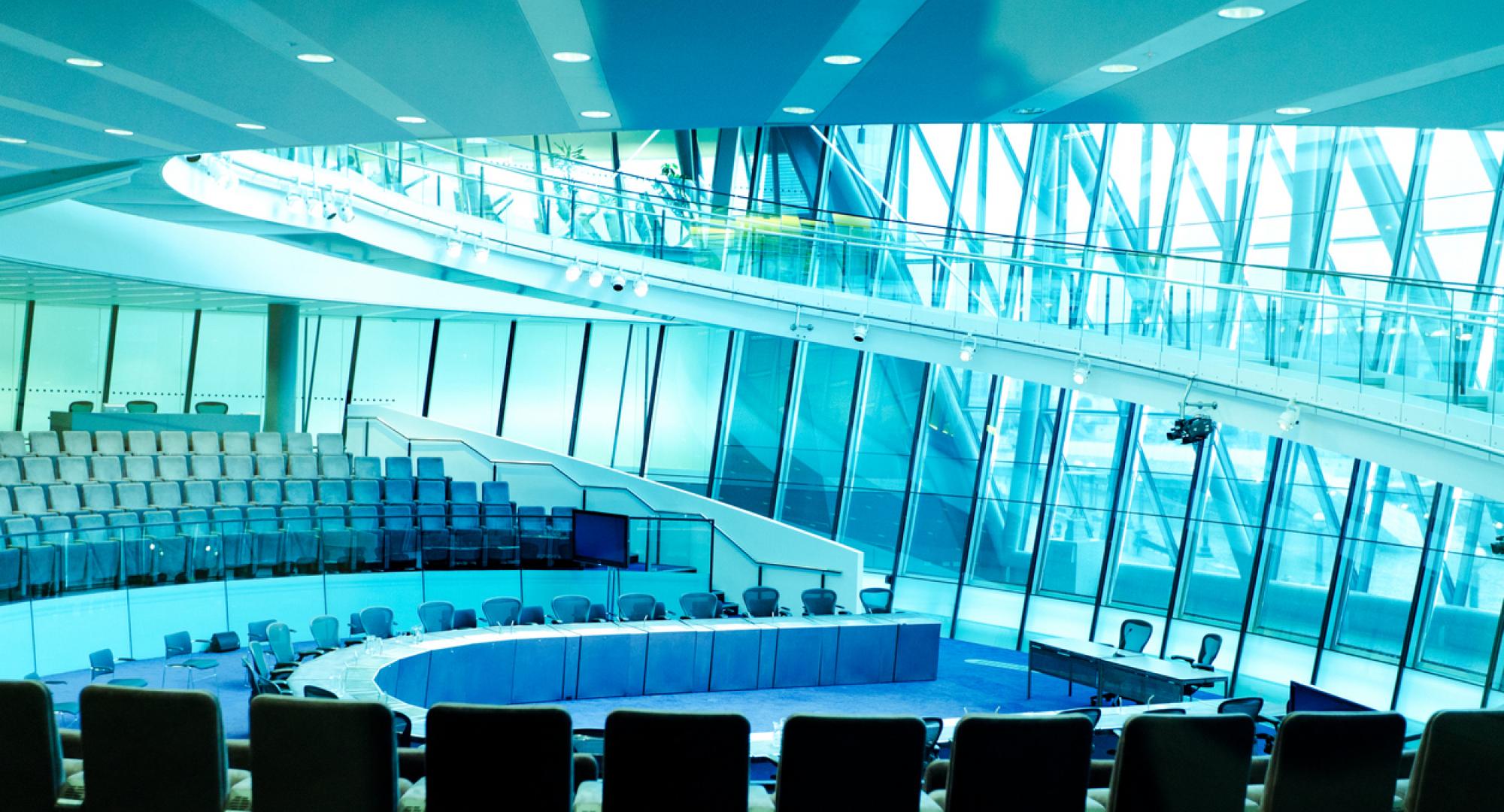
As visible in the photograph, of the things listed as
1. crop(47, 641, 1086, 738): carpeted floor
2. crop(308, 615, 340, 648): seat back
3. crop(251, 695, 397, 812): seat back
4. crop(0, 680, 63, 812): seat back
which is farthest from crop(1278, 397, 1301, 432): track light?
crop(0, 680, 63, 812): seat back

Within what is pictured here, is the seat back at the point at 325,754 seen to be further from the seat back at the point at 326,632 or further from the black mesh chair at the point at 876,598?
the black mesh chair at the point at 876,598

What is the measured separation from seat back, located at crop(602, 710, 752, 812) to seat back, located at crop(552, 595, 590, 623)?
379 inches

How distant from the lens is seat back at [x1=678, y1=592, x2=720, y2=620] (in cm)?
1408

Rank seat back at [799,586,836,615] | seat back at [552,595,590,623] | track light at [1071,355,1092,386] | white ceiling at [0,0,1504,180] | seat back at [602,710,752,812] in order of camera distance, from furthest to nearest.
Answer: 1. seat back at [799,586,836,615]
2. seat back at [552,595,590,623]
3. track light at [1071,355,1092,386]
4. seat back at [602,710,752,812]
5. white ceiling at [0,0,1504,180]

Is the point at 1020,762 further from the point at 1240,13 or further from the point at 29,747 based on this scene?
the point at 29,747

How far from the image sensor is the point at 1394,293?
34.2 feet

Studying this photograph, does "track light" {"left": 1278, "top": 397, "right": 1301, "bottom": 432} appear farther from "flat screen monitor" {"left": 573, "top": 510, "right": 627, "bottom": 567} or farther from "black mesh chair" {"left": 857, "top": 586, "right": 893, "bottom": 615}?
"flat screen monitor" {"left": 573, "top": 510, "right": 627, "bottom": 567}

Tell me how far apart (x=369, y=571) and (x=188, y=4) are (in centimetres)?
1175

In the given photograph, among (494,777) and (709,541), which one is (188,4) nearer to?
(494,777)

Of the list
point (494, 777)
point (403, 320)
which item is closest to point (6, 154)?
point (494, 777)

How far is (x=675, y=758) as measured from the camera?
4078mm

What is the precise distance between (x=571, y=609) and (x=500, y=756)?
31.6 ft

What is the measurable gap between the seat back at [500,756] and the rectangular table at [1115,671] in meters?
→ 9.77

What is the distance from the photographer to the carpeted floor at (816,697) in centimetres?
1109
